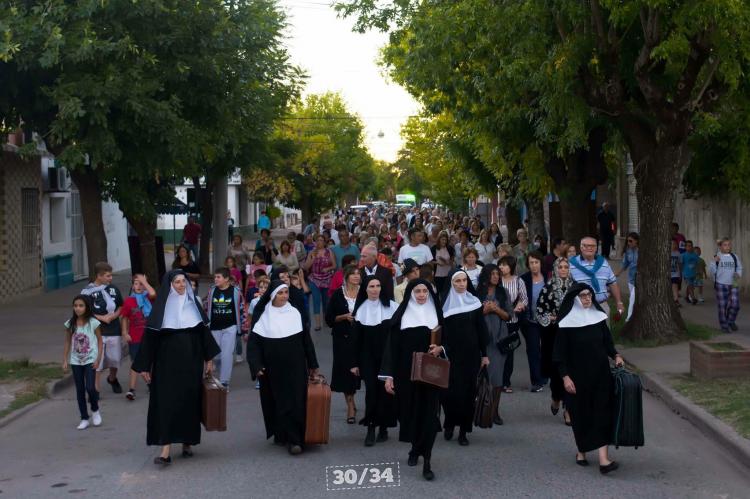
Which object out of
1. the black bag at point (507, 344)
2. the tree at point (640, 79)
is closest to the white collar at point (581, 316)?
the black bag at point (507, 344)

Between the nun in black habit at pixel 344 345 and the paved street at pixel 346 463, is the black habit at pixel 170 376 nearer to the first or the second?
the paved street at pixel 346 463

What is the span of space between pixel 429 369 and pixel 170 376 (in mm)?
2203

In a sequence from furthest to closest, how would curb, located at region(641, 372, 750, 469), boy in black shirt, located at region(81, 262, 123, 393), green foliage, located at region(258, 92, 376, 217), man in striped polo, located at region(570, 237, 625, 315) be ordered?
1. green foliage, located at region(258, 92, 376, 217)
2. man in striped polo, located at region(570, 237, 625, 315)
3. boy in black shirt, located at region(81, 262, 123, 393)
4. curb, located at region(641, 372, 750, 469)

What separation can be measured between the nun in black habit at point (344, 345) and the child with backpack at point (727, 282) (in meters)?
8.06

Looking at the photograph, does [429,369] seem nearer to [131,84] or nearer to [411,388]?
[411,388]

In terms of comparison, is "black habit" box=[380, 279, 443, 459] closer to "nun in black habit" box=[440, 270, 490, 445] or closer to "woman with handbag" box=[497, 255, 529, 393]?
"nun in black habit" box=[440, 270, 490, 445]

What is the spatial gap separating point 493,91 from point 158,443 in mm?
10606

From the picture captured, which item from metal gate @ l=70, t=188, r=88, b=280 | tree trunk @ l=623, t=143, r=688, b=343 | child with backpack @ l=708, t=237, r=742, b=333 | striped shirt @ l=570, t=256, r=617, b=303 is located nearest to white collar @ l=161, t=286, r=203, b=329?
striped shirt @ l=570, t=256, r=617, b=303

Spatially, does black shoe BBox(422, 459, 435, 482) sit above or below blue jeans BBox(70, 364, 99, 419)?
below

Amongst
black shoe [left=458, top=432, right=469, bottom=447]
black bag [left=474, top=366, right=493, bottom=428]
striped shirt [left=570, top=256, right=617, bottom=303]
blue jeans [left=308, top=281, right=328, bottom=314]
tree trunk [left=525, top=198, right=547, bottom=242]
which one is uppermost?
tree trunk [left=525, top=198, right=547, bottom=242]

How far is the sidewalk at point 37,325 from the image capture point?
16.5 metres

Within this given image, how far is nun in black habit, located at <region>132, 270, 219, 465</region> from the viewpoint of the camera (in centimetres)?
913

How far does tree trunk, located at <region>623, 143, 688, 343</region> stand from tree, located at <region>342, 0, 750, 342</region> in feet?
0.05

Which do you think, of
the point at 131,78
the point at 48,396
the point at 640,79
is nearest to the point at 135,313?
the point at 48,396
